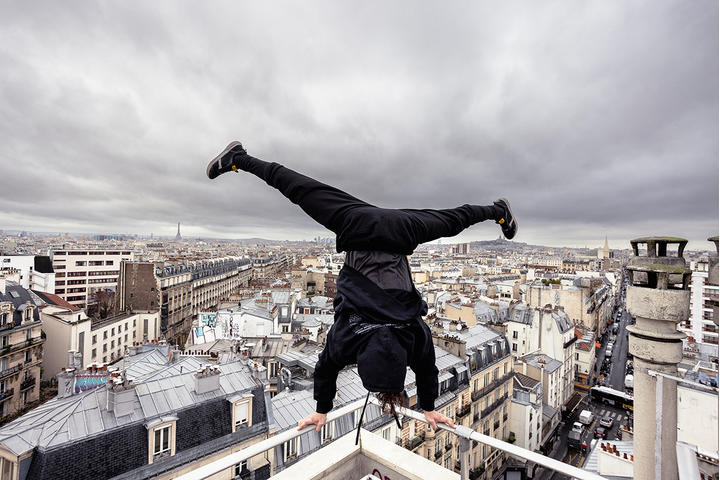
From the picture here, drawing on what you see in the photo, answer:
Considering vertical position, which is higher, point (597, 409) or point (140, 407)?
point (140, 407)

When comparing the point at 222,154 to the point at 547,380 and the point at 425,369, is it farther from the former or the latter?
the point at 547,380

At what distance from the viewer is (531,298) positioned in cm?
3012

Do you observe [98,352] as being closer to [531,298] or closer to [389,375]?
[389,375]

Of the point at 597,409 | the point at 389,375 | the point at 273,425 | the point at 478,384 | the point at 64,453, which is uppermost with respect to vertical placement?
the point at 389,375

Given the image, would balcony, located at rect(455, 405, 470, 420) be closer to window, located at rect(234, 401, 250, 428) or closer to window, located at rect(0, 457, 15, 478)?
window, located at rect(234, 401, 250, 428)

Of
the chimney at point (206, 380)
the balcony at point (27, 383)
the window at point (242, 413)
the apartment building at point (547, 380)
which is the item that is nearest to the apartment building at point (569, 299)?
the apartment building at point (547, 380)

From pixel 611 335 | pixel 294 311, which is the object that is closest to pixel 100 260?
pixel 294 311

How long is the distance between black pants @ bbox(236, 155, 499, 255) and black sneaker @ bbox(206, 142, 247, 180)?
0.42 ft

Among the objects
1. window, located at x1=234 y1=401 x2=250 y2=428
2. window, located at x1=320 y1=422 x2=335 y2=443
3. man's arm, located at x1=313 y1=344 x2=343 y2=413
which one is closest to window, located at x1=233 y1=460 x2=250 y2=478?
window, located at x1=234 y1=401 x2=250 y2=428

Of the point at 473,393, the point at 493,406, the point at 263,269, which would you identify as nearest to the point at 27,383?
the point at 473,393

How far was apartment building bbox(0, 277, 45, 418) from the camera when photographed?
1317 cm

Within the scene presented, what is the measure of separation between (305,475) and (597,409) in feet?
88.0

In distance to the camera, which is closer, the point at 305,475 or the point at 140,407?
the point at 305,475

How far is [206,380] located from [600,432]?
68.9 feet
